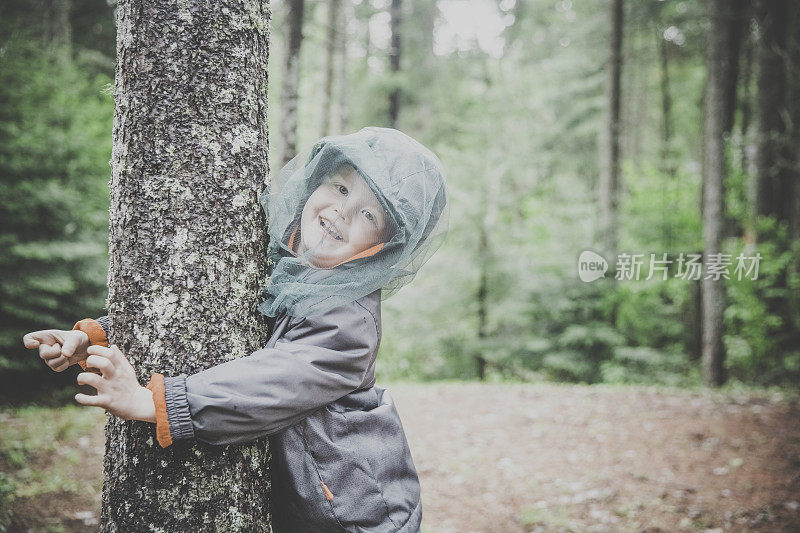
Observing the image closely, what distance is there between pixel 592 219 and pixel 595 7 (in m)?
9.60

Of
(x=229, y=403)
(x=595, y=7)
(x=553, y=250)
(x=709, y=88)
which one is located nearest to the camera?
(x=229, y=403)

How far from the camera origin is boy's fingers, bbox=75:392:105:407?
4.18 feet

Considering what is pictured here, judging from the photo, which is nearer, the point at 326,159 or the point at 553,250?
the point at 326,159

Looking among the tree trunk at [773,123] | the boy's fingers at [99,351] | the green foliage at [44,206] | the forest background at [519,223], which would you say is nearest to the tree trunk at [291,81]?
the forest background at [519,223]

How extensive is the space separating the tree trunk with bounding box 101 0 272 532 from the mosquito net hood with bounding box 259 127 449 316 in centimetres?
16

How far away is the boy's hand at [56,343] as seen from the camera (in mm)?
1654

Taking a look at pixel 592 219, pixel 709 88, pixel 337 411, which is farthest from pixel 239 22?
pixel 592 219

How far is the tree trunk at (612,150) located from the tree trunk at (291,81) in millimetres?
7350

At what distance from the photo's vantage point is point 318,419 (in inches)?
66.6

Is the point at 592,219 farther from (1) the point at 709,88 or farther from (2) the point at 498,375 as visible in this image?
(2) the point at 498,375

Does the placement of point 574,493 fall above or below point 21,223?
below

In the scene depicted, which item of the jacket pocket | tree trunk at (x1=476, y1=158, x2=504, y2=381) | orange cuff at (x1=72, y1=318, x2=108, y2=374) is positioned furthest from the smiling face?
tree trunk at (x1=476, y1=158, x2=504, y2=381)

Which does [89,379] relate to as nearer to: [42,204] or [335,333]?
[335,333]

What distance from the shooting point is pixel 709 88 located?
30.5ft
